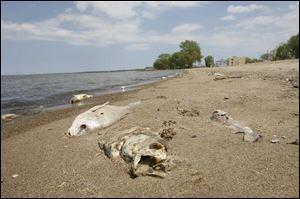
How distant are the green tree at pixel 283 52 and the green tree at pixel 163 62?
49.1 metres

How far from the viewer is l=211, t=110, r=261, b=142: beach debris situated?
17.6ft

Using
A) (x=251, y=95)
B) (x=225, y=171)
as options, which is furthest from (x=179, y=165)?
(x=251, y=95)

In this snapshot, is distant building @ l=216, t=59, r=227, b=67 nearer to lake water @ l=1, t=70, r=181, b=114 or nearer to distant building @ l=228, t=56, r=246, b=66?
distant building @ l=228, t=56, r=246, b=66

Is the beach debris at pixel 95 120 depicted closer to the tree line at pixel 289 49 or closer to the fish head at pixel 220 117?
the fish head at pixel 220 117

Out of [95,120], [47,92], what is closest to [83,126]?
[95,120]

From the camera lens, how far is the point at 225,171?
4203 millimetres

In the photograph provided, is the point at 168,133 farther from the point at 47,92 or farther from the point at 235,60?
the point at 235,60

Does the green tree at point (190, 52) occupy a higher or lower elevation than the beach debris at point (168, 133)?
higher

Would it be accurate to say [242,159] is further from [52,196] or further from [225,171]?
[52,196]

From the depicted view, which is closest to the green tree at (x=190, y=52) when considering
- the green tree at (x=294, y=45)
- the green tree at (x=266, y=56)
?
the green tree at (x=266, y=56)

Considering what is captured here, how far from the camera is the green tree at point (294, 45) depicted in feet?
212

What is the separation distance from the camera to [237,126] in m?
6.11

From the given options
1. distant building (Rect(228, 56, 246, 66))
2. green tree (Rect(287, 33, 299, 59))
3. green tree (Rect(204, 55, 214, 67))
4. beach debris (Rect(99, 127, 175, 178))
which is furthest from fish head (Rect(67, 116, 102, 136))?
green tree (Rect(204, 55, 214, 67))

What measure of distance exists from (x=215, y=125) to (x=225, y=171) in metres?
2.35
